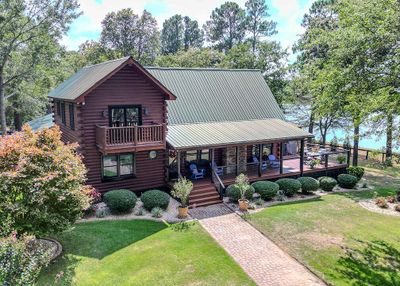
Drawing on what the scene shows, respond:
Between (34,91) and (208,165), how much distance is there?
26.9 meters

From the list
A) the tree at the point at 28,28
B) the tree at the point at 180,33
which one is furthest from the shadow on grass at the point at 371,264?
the tree at the point at 180,33

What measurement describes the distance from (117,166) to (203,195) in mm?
5037

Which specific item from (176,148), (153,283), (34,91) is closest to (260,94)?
(176,148)

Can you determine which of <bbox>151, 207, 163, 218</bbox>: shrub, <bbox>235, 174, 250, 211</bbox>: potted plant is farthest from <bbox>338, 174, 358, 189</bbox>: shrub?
<bbox>151, 207, 163, 218</bbox>: shrub

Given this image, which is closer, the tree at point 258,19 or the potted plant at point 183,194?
the potted plant at point 183,194

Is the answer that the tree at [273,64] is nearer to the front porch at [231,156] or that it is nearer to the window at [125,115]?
the front porch at [231,156]

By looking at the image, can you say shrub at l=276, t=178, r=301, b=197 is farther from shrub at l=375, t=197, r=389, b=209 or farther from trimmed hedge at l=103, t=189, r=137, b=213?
trimmed hedge at l=103, t=189, r=137, b=213

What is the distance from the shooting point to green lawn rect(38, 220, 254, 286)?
10.6m

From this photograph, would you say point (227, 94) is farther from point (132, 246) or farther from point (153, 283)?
point (153, 283)

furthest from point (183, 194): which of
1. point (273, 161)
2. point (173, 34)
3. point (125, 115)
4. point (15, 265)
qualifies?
point (173, 34)

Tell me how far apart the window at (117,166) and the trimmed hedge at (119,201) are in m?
1.85

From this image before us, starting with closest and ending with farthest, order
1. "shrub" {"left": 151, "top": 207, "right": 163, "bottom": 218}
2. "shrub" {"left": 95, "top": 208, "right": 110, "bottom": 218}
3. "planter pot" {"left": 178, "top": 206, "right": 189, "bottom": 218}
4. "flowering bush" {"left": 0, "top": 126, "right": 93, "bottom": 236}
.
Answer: "flowering bush" {"left": 0, "top": 126, "right": 93, "bottom": 236} < "shrub" {"left": 95, "top": 208, "right": 110, "bottom": 218} < "shrub" {"left": 151, "top": 207, "right": 163, "bottom": 218} < "planter pot" {"left": 178, "top": 206, "right": 189, "bottom": 218}

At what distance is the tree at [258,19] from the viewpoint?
183ft

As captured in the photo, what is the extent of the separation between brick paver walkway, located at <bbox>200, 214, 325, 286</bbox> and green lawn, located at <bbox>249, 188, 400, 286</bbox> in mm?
433
